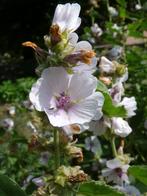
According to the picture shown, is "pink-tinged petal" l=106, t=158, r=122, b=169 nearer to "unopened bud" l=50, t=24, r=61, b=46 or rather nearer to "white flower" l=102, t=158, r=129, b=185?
"white flower" l=102, t=158, r=129, b=185

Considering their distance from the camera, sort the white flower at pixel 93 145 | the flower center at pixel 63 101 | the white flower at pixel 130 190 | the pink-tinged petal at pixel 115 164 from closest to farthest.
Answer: the flower center at pixel 63 101, the white flower at pixel 130 190, the pink-tinged petal at pixel 115 164, the white flower at pixel 93 145

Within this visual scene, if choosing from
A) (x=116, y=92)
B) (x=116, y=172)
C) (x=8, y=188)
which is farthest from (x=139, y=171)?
Result: (x=116, y=172)

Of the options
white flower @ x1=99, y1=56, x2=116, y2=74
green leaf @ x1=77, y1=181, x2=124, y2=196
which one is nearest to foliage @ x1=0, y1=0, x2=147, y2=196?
green leaf @ x1=77, y1=181, x2=124, y2=196

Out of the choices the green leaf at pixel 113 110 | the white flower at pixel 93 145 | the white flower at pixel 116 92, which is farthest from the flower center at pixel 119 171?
the white flower at pixel 93 145

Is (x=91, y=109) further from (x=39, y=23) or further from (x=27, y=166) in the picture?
(x=39, y=23)

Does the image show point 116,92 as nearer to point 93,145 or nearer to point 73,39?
point 73,39

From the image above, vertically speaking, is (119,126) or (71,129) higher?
(71,129)

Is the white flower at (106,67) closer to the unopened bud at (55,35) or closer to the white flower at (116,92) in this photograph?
the white flower at (116,92)
